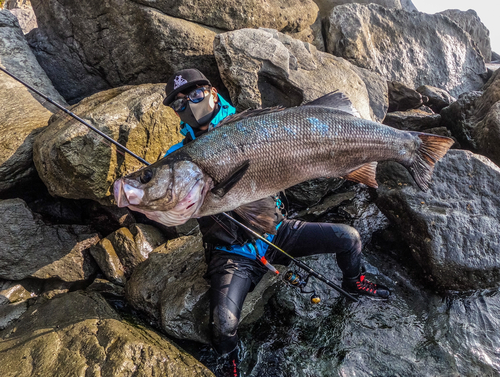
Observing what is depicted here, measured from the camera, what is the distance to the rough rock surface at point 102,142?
4.04m

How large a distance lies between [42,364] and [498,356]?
14.6 ft

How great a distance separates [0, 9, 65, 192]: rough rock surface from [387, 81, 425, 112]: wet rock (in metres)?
6.88

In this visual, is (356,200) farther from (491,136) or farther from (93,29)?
(93,29)

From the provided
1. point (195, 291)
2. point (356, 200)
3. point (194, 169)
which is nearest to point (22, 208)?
point (195, 291)

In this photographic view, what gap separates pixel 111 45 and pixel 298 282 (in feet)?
18.0

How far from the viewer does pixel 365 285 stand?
3916mm

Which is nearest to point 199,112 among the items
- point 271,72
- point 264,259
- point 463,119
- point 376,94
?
point 264,259

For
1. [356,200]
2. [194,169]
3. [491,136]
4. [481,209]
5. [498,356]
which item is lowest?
[498,356]

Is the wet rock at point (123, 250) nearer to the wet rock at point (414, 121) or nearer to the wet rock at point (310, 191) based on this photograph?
the wet rock at point (310, 191)

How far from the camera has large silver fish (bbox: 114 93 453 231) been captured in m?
2.77

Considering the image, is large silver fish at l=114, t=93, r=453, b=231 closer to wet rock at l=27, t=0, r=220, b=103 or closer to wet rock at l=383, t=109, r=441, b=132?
wet rock at l=27, t=0, r=220, b=103

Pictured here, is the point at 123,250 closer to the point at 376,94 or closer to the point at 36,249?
the point at 36,249

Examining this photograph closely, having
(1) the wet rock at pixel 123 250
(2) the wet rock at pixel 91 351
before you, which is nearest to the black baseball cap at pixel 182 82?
(1) the wet rock at pixel 123 250

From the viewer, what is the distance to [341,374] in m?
3.27
